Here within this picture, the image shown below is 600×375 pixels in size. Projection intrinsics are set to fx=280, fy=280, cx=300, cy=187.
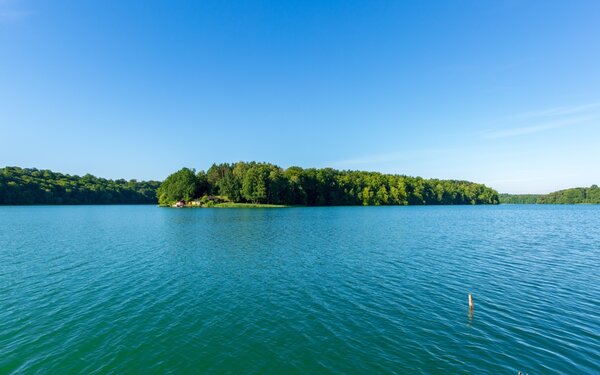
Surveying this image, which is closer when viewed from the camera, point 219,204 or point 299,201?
point 219,204

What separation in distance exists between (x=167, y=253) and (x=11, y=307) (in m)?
17.5

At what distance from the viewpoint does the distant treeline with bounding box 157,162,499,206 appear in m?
150

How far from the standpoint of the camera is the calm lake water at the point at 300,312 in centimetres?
1265

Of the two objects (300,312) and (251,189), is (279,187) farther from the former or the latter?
(300,312)

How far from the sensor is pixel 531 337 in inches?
572

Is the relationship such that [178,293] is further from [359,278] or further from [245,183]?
[245,183]

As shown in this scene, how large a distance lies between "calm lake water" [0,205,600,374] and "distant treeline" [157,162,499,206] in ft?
376

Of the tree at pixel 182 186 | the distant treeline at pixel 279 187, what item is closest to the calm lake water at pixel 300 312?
the distant treeline at pixel 279 187

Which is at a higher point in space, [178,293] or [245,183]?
[245,183]

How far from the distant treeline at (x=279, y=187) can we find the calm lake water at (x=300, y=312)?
115m

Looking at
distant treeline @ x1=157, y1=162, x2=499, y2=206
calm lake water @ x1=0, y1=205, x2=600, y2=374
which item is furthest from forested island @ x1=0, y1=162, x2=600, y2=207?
calm lake water @ x1=0, y1=205, x2=600, y2=374

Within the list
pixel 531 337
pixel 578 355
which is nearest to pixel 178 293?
pixel 531 337

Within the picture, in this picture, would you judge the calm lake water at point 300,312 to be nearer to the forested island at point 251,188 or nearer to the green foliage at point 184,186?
the forested island at point 251,188

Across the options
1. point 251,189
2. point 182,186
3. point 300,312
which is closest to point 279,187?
point 251,189
